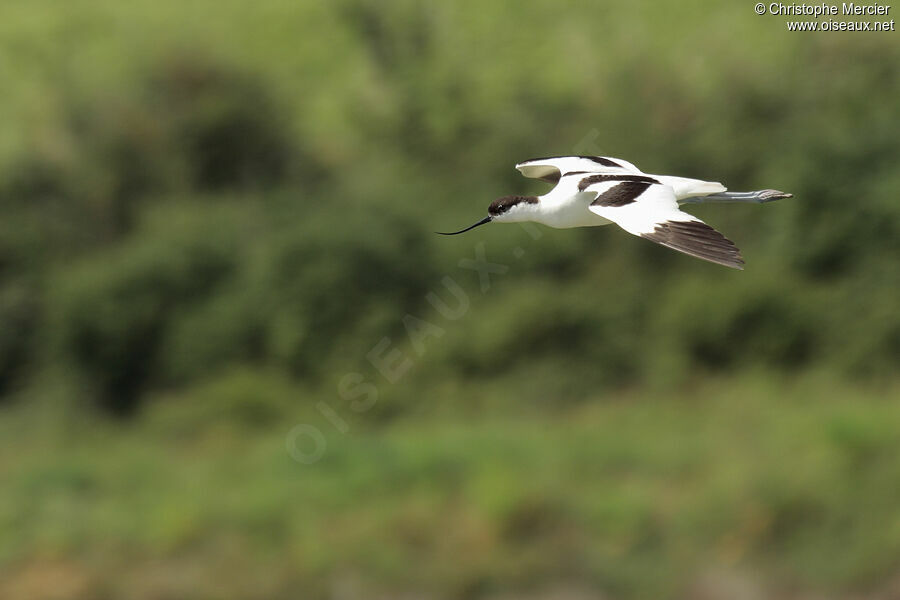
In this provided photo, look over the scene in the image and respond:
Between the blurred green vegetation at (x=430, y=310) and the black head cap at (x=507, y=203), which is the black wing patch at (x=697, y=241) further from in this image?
the blurred green vegetation at (x=430, y=310)

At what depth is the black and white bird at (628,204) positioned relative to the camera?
4.88m

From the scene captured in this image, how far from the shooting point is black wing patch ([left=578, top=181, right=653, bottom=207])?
5.28 metres

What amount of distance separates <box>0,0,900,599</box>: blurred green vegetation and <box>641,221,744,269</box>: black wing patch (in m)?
8.09

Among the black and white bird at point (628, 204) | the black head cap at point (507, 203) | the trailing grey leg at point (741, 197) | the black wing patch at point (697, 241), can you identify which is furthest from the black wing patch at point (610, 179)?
the black wing patch at point (697, 241)

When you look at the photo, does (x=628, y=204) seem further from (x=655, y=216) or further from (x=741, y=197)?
(x=741, y=197)

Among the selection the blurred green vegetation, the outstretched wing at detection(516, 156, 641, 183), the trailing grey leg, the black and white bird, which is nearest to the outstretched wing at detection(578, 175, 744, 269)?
the black and white bird

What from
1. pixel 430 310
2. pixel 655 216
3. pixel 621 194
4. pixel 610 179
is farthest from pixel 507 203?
pixel 430 310

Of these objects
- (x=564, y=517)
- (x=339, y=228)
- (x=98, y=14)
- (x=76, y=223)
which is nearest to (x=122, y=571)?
(x=564, y=517)

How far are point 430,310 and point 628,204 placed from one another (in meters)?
11.0

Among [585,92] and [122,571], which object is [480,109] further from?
[122,571]

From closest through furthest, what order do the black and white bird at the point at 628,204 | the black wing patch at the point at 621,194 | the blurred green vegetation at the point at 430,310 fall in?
1. the black and white bird at the point at 628,204
2. the black wing patch at the point at 621,194
3. the blurred green vegetation at the point at 430,310

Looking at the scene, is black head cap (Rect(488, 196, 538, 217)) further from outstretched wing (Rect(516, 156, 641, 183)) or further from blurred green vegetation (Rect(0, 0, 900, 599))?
blurred green vegetation (Rect(0, 0, 900, 599))

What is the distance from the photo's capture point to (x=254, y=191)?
18688 mm

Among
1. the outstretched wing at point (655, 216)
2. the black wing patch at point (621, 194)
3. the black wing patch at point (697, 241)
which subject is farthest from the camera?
the black wing patch at point (621, 194)
